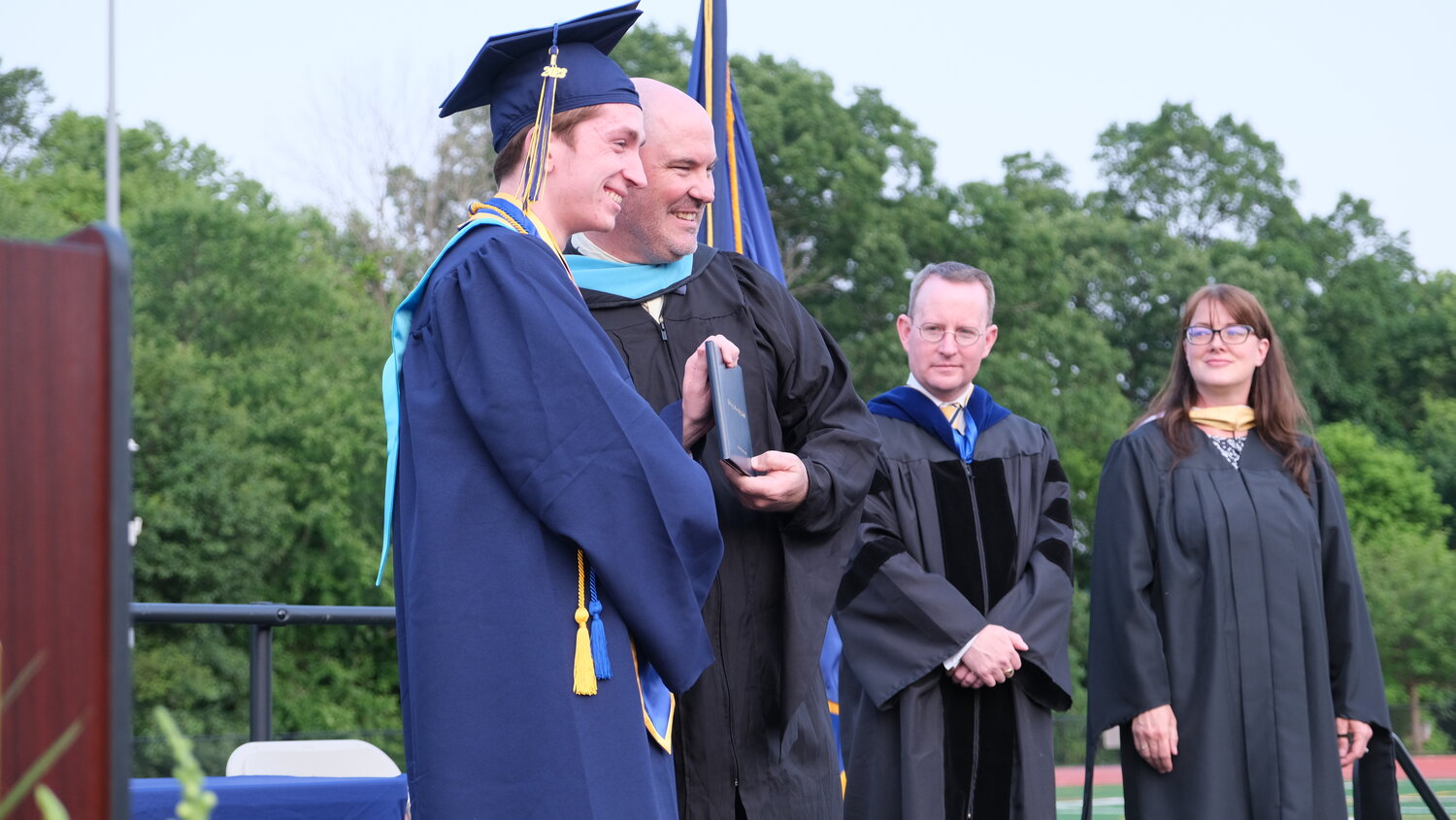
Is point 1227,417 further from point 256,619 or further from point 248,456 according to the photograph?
point 248,456

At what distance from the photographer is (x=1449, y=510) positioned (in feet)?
115

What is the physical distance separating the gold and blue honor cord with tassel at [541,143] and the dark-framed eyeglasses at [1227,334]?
2621 mm

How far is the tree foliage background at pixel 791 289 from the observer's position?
75.9ft

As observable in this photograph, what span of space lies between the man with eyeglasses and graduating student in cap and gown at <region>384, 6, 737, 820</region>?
5.72ft

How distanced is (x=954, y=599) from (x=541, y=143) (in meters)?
1.98

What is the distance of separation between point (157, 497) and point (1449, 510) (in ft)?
90.2

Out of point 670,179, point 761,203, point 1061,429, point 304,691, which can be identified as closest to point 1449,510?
point 1061,429

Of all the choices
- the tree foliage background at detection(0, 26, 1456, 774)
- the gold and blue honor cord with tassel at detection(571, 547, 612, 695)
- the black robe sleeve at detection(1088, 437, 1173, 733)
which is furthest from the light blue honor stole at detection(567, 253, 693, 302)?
the tree foliage background at detection(0, 26, 1456, 774)

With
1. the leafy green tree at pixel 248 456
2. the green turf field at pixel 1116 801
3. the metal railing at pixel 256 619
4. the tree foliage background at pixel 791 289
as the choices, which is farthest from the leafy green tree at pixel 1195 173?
the metal railing at pixel 256 619

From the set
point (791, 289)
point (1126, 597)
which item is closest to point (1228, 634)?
point (1126, 597)

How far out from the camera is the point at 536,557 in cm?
225

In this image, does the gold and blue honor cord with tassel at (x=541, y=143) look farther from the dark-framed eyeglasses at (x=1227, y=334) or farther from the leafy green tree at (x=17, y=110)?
the leafy green tree at (x=17, y=110)

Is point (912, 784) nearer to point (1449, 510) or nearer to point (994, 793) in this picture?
point (994, 793)

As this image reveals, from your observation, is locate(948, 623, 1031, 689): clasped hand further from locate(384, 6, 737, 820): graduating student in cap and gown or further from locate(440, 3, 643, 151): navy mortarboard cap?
locate(440, 3, 643, 151): navy mortarboard cap
